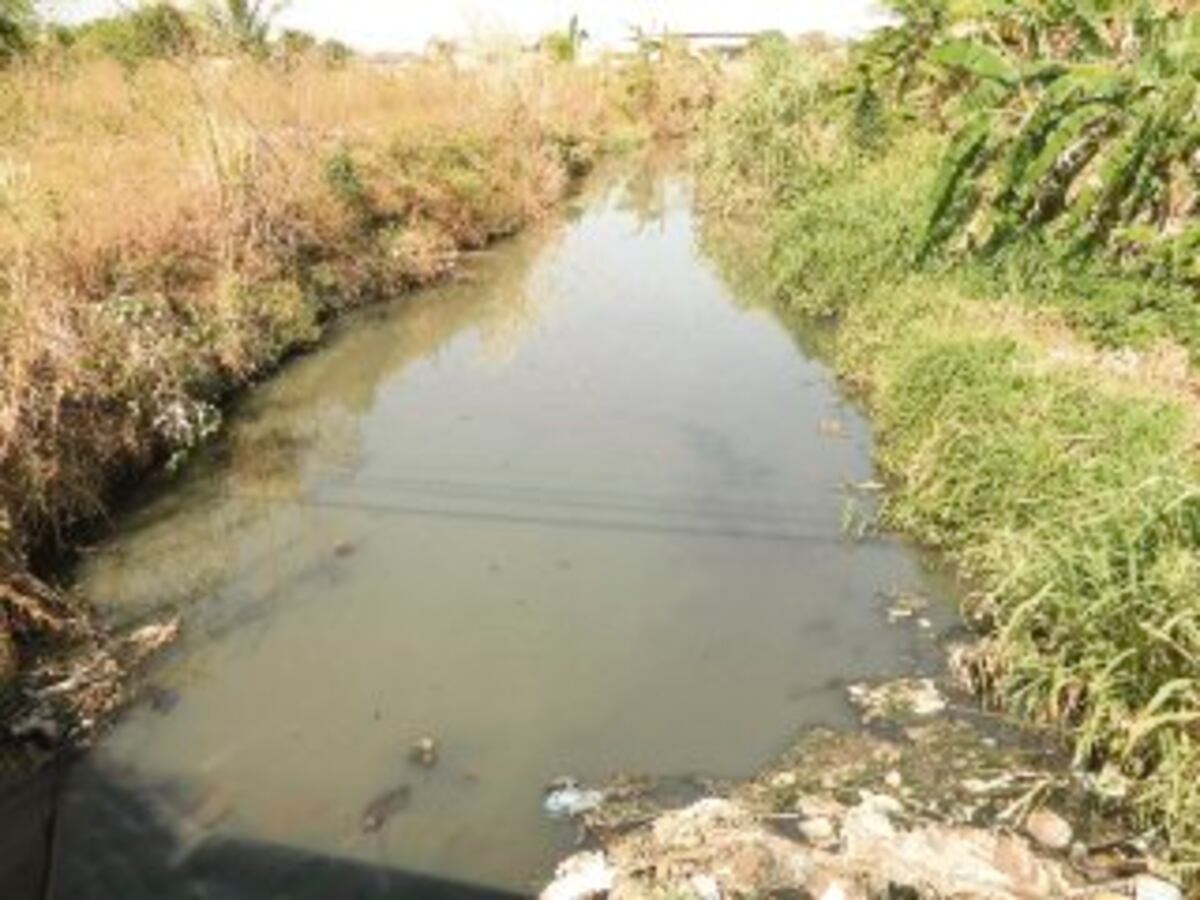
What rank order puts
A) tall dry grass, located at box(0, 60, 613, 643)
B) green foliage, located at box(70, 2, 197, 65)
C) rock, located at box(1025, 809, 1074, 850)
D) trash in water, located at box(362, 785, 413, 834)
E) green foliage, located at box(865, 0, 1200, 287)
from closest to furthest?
1. rock, located at box(1025, 809, 1074, 850)
2. trash in water, located at box(362, 785, 413, 834)
3. tall dry grass, located at box(0, 60, 613, 643)
4. green foliage, located at box(865, 0, 1200, 287)
5. green foliage, located at box(70, 2, 197, 65)

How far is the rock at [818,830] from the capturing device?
15.6 feet

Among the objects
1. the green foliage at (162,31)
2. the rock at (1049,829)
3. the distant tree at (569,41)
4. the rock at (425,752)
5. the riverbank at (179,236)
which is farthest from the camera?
the distant tree at (569,41)

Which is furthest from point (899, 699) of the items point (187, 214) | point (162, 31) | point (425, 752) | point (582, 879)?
point (162, 31)

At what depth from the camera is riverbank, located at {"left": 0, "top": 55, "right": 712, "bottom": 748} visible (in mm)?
7020

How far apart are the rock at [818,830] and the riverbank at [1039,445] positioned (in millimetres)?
1038

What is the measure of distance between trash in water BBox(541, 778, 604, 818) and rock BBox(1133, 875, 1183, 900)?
2.04m

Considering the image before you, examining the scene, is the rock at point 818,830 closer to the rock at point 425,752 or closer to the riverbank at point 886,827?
the riverbank at point 886,827

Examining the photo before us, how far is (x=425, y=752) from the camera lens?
5566mm

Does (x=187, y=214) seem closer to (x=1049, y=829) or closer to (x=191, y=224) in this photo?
(x=191, y=224)

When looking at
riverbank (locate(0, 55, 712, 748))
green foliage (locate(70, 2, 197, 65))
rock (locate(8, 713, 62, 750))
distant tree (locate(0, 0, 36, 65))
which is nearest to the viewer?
rock (locate(8, 713, 62, 750))

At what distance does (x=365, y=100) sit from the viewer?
1557cm

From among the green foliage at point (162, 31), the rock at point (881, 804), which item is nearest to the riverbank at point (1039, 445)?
the rock at point (881, 804)

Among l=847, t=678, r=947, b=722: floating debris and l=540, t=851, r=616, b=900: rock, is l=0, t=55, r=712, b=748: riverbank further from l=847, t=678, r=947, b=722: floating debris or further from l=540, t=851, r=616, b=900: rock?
l=847, t=678, r=947, b=722: floating debris

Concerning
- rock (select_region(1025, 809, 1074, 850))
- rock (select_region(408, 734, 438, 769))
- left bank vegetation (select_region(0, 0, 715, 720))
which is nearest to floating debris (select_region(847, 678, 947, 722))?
rock (select_region(1025, 809, 1074, 850))
